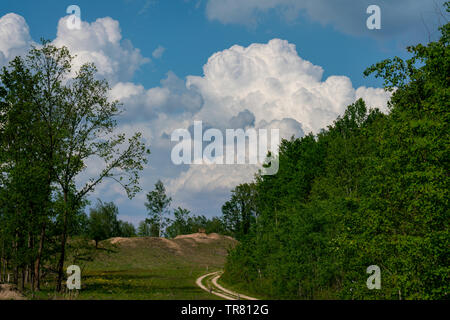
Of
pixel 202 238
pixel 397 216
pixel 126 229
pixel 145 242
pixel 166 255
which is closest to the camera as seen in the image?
pixel 397 216

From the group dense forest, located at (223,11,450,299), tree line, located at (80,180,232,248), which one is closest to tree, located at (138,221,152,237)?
tree line, located at (80,180,232,248)

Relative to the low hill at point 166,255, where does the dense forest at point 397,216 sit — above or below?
above

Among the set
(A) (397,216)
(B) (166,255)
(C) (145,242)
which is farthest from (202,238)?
(A) (397,216)

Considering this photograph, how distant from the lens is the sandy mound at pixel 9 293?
78.3ft

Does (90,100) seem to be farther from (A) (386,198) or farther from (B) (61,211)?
(A) (386,198)

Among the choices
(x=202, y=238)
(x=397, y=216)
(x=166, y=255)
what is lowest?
(x=166, y=255)

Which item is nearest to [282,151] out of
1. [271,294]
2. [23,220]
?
[271,294]

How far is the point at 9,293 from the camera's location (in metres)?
25.0

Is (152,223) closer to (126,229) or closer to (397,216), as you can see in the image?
(126,229)

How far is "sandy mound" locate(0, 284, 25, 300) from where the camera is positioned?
23.9 meters

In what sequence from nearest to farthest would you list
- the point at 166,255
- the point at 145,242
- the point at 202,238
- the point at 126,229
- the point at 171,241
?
the point at 166,255 < the point at 145,242 < the point at 171,241 < the point at 202,238 < the point at 126,229

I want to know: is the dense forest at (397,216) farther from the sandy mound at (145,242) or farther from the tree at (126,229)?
the tree at (126,229)

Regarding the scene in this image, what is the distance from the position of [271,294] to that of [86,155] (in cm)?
2370

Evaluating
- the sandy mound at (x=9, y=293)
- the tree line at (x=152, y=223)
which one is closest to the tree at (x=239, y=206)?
the tree line at (x=152, y=223)
